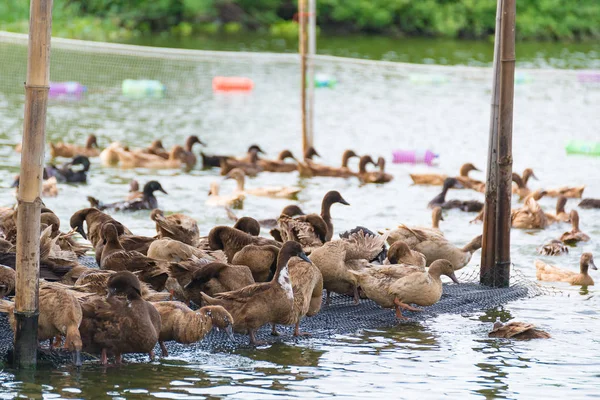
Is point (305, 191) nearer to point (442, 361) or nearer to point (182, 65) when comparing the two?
point (442, 361)

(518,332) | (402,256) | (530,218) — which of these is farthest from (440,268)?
(530,218)

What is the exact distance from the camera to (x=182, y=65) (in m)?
38.2

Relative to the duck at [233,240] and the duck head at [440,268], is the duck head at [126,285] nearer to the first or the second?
the duck at [233,240]

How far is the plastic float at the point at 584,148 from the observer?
23344 mm

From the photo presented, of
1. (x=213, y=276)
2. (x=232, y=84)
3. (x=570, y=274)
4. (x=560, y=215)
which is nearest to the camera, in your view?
(x=213, y=276)

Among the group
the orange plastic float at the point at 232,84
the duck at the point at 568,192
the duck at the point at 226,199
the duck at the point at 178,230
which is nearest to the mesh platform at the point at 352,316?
the duck at the point at 178,230

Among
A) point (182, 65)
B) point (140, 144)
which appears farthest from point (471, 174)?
point (182, 65)

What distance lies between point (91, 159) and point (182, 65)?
17.9 metres

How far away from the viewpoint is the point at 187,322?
27.2 ft

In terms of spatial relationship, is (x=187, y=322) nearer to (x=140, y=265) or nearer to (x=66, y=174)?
(x=140, y=265)

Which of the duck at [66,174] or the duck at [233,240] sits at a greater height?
the duck at [66,174]

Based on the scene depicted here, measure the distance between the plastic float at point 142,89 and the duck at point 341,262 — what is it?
2143 centimetres

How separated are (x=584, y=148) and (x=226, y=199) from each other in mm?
10211

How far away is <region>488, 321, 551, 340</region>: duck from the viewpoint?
930 centimetres
